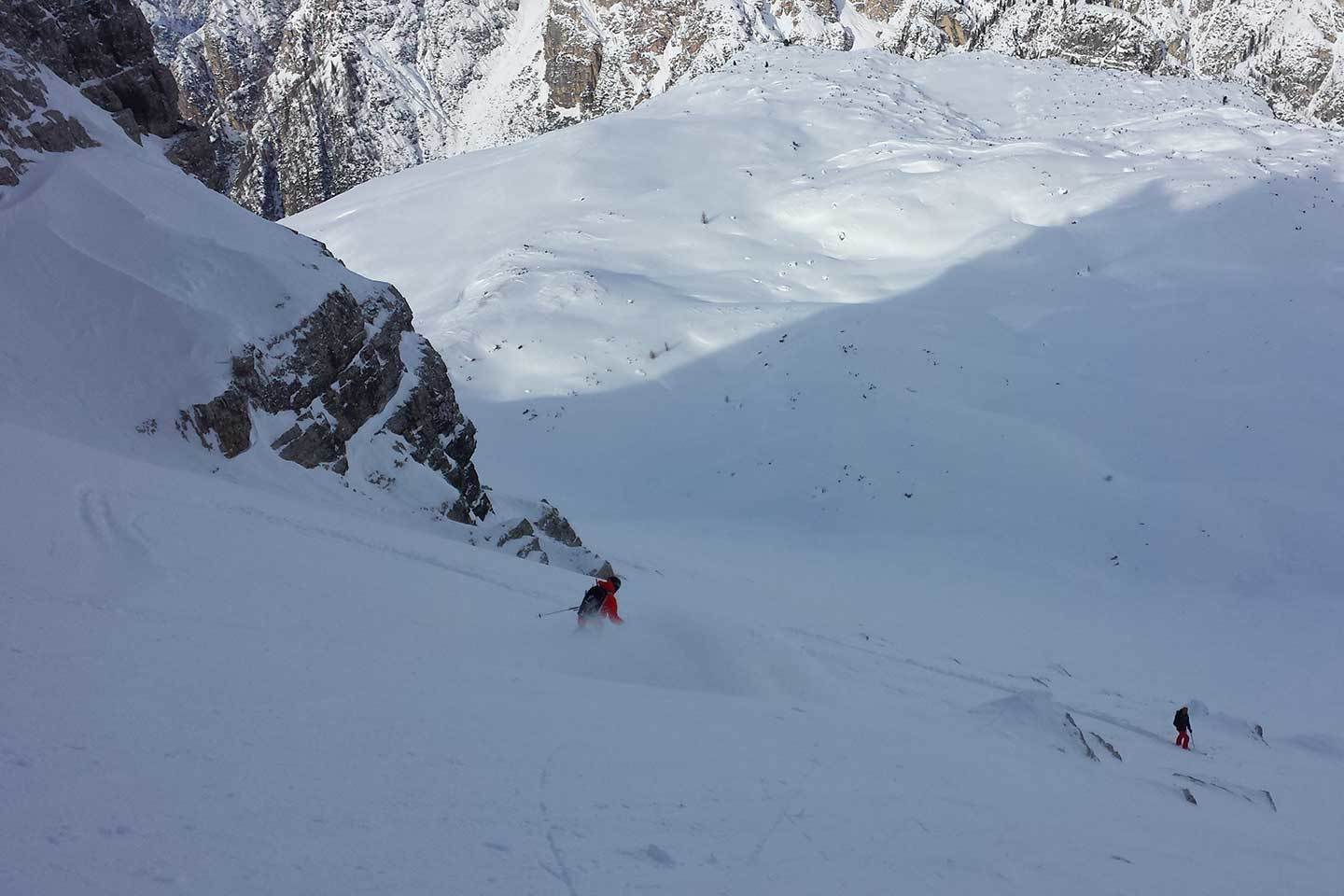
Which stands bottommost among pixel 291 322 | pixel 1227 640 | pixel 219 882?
pixel 1227 640

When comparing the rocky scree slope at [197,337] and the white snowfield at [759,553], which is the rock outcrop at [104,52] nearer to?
the rocky scree slope at [197,337]

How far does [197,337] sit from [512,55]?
8468 cm

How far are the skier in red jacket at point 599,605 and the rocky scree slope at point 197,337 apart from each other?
200 inches

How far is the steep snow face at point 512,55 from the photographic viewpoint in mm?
71000

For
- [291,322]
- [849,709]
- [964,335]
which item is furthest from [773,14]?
[849,709]

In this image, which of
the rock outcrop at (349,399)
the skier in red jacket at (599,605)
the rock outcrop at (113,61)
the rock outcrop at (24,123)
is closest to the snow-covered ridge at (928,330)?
the rock outcrop at (349,399)

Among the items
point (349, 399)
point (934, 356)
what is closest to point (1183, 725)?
point (349, 399)

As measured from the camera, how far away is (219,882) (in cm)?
333

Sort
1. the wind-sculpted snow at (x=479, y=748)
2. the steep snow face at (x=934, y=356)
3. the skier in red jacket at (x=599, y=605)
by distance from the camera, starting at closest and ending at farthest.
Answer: the wind-sculpted snow at (x=479, y=748) < the skier in red jacket at (x=599, y=605) < the steep snow face at (x=934, y=356)

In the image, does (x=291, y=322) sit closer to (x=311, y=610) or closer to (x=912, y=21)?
(x=311, y=610)

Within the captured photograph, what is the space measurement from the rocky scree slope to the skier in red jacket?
200 inches

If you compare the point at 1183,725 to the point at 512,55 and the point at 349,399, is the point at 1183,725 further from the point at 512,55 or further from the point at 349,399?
the point at 512,55

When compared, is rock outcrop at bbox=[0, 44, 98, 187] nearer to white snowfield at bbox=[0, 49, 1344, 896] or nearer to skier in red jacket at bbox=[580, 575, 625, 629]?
white snowfield at bbox=[0, 49, 1344, 896]

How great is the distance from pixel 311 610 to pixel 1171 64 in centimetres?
6904
